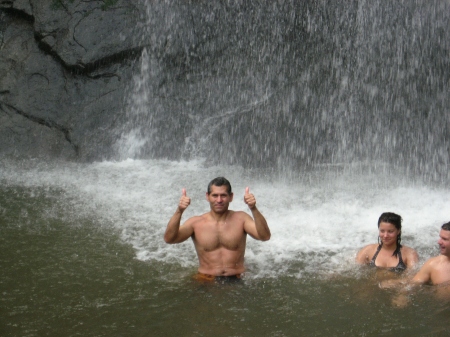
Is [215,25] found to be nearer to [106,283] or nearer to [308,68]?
[308,68]

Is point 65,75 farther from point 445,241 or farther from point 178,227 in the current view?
point 445,241

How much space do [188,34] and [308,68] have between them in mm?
2204

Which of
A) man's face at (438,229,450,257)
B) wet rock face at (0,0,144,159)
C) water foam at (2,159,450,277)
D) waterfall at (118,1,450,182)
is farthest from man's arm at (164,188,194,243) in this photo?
wet rock face at (0,0,144,159)

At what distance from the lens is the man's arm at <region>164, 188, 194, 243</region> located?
532 cm

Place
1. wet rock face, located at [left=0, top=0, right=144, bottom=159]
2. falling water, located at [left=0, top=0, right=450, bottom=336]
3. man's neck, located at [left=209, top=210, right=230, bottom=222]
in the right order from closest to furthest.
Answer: falling water, located at [left=0, top=0, right=450, bottom=336], man's neck, located at [left=209, top=210, right=230, bottom=222], wet rock face, located at [left=0, top=0, right=144, bottom=159]

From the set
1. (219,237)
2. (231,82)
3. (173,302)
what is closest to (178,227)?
(219,237)

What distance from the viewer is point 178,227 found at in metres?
5.49

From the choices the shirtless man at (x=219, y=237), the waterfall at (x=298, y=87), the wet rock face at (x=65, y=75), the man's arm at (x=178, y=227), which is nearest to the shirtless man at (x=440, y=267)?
the shirtless man at (x=219, y=237)

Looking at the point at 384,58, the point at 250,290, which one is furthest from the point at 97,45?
the point at 250,290

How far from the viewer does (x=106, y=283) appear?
5750mm

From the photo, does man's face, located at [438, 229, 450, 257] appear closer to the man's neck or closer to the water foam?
the water foam

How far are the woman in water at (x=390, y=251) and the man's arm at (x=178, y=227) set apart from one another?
1723mm

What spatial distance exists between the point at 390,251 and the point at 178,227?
6.64ft

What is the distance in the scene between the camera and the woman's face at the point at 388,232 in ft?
19.2
